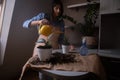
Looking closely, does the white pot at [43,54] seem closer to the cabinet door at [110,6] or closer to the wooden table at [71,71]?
the wooden table at [71,71]

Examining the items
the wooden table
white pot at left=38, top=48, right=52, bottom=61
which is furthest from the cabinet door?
white pot at left=38, top=48, right=52, bottom=61

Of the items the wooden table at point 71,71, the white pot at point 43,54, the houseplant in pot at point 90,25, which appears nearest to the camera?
the wooden table at point 71,71

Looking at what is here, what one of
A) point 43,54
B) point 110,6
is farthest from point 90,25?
point 43,54

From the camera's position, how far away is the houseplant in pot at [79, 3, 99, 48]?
280cm

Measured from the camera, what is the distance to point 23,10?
3.12 meters

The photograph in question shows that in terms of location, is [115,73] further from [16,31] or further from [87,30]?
[16,31]

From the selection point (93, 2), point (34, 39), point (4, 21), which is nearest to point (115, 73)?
point (93, 2)

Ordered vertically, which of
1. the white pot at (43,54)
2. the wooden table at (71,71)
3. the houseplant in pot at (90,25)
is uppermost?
the houseplant in pot at (90,25)

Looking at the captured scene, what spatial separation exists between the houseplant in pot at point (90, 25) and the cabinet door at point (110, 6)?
25 centimetres

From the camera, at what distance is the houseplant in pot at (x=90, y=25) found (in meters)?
2.80

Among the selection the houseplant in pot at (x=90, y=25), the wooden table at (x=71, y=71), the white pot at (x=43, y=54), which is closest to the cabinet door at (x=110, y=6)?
the houseplant in pot at (x=90, y=25)

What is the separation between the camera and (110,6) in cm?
249

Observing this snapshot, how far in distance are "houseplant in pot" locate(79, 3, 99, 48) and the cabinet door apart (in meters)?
0.25

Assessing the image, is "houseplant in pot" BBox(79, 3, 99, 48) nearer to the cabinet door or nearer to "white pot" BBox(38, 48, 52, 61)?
the cabinet door
